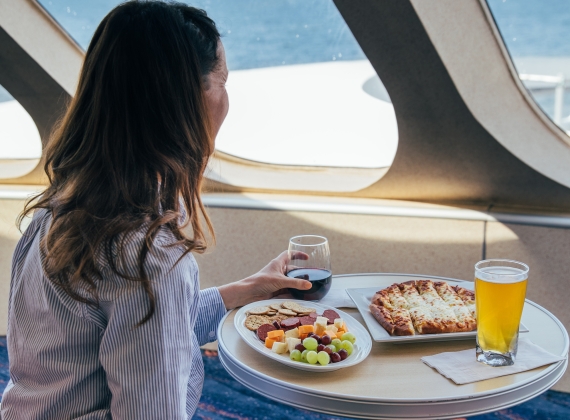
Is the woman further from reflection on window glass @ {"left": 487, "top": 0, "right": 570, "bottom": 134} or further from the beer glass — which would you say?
reflection on window glass @ {"left": 487, "top": 0, "right": 570, "bottom": 134}

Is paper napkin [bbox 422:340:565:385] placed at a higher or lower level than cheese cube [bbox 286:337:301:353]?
lower

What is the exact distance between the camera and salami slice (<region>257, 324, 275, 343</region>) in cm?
136

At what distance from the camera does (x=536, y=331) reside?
4.74 ft

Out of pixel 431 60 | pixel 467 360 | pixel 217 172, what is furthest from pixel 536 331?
pixel 217 172

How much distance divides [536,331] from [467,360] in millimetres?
275

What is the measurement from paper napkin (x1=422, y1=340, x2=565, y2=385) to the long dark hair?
0.56 meters

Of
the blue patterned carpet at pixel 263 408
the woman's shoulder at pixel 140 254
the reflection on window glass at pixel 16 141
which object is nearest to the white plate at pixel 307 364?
the woman's shoulder at pixel 140 254

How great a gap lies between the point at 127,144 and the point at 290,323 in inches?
23.0

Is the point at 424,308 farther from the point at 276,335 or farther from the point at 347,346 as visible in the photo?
the point at 276,335

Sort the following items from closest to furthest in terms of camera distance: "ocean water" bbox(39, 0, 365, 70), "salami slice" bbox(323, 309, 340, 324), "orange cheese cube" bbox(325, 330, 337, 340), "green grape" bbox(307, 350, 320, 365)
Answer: "green grape" bbox(307, 350, 320, 365), "orange cheese cube" bbox(325, 330, 337, 340), "salami slice" bbox(323, 309, 340, 324), "ocean water" bbox(39, 0, 365, 70)

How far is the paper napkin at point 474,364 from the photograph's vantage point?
3.96 ft

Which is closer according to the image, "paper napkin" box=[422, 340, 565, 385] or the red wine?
"paper napkin" box=[422, 340, 565, 385]

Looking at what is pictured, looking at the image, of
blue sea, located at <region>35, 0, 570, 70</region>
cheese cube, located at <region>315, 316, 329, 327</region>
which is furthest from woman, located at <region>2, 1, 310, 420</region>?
blue sea, located at <region>35, 0, 570, 70</region>

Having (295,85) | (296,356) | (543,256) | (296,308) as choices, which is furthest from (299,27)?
(296,356)
